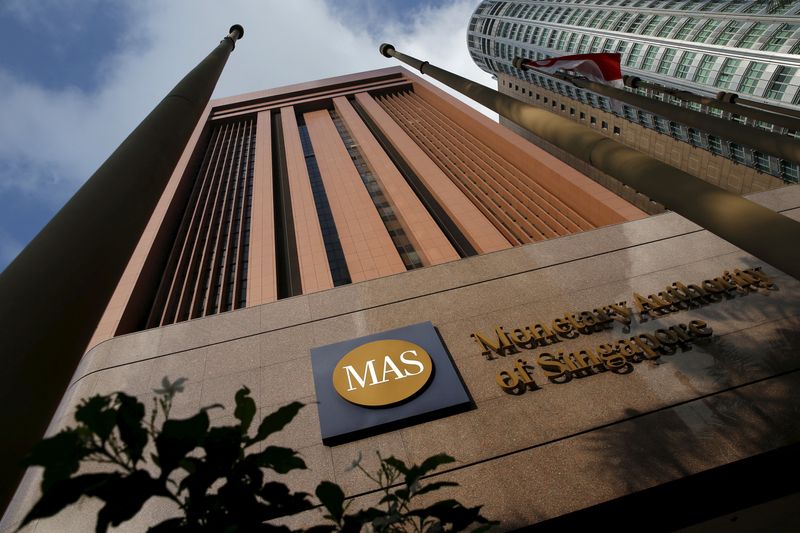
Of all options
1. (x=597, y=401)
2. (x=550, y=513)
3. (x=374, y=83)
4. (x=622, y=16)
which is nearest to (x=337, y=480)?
(x=550, y=513)

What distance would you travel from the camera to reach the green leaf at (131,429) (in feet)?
7.62

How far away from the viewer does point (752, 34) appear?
172 feet

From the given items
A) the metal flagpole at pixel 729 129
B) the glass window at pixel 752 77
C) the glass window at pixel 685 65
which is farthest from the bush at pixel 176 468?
the glass window at pixel 685 65

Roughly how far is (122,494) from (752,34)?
68.0 m

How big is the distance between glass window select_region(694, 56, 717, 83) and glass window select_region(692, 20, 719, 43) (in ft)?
10.2

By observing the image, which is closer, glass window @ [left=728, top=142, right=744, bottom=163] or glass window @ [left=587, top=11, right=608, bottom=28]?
glass window @ [left=728, top=142, right=744, bottom=163]

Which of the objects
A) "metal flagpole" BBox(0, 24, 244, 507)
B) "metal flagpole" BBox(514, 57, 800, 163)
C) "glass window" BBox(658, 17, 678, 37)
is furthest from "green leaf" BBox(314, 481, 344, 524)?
"glass window" BBox(658, 17, 678, 37)

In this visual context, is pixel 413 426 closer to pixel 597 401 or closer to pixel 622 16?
pixel 597 401

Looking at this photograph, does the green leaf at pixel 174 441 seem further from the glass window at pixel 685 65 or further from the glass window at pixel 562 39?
the glass window at pixel 562 39

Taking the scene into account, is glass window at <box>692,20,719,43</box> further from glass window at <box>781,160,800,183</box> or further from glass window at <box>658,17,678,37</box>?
glass window at <box>781,160,800,183</box>

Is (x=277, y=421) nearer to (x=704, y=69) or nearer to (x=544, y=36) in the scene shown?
(x=704, y=69)

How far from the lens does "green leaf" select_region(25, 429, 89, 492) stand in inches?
77.2

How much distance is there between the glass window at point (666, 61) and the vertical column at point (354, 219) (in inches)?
1791

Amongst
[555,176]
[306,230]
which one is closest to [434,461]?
[306,230]
